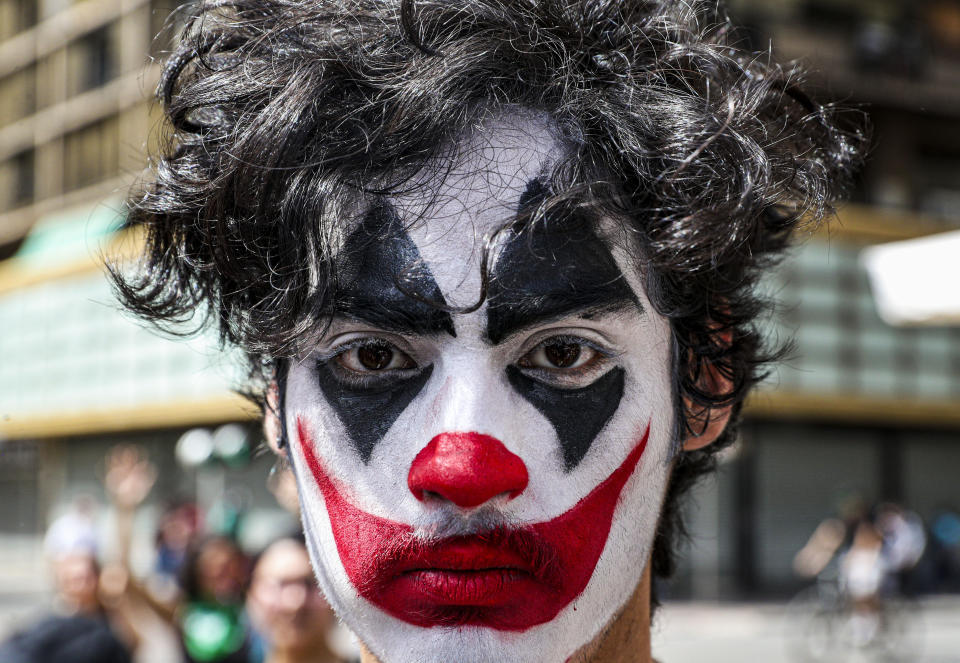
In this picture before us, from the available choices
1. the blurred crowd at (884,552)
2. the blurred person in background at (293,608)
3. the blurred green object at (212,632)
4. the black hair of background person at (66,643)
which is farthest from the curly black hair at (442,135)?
the blurred crowd at (884,552)

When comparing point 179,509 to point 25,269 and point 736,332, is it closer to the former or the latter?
point 736,332

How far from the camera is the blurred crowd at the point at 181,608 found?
430 centimetres

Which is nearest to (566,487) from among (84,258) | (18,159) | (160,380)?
(160,380)

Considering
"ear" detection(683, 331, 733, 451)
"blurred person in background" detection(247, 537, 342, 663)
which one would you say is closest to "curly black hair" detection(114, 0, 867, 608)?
"ear" detection(683, 331, 733, 451)

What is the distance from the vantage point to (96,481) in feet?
93.5

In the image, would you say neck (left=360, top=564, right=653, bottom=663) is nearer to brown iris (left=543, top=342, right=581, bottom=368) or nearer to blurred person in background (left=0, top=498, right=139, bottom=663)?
brown iris (left=543, top=342, right=581, bottom=368)

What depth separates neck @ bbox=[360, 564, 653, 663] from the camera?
1.70 metres

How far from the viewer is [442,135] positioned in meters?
1.72

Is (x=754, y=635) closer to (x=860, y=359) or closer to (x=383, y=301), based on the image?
(x=860, y=359)

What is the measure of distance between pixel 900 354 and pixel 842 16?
686 centimetres

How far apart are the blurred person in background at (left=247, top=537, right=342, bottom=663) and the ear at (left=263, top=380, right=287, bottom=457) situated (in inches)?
88.3

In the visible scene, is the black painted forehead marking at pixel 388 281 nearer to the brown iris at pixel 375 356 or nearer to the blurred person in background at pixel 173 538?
the brown iris at pixel 375 356

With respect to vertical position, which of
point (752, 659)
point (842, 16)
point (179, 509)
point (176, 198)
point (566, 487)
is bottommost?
point (752, 659)

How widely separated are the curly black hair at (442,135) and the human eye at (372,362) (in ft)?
0.23
